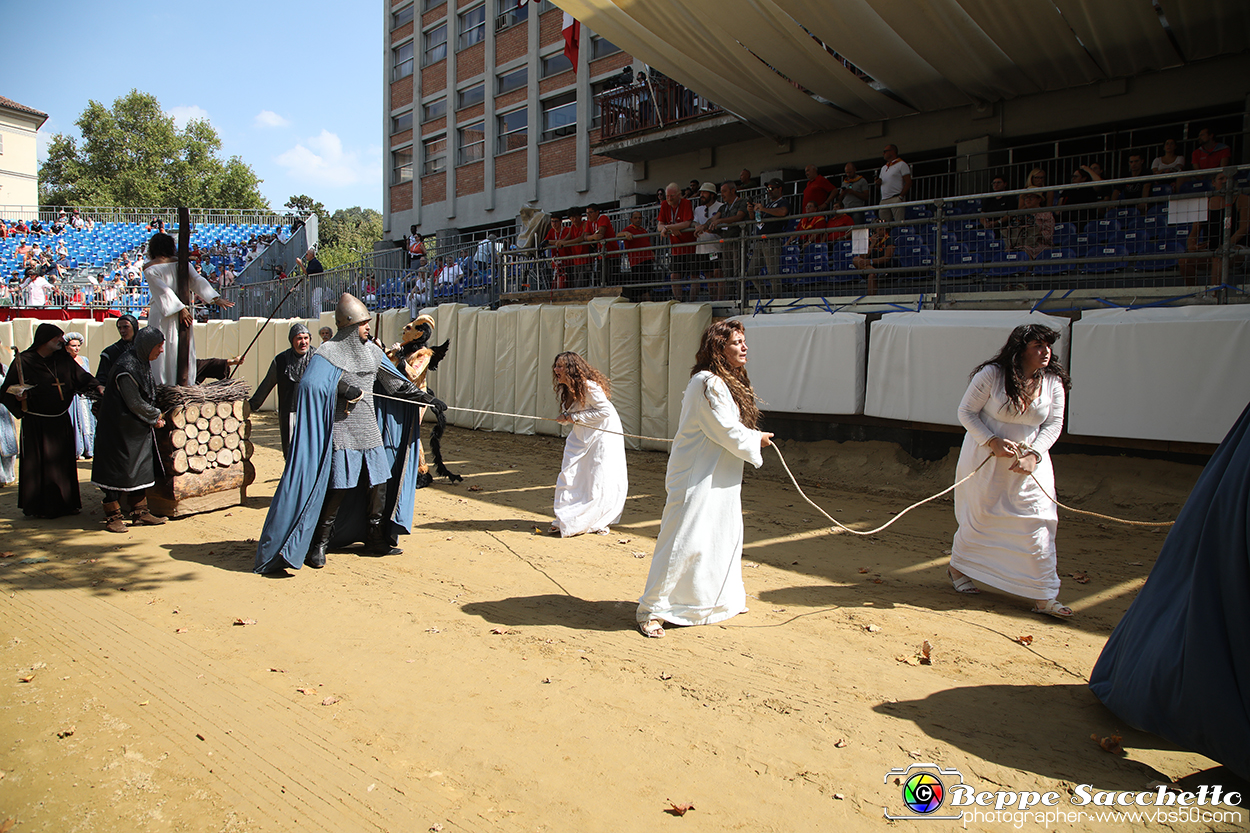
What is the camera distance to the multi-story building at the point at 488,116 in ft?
81.5

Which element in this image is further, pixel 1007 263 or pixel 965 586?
pixel 1007 263

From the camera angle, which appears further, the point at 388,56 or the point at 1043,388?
the point at 388,56

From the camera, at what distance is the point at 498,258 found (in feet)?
52.8

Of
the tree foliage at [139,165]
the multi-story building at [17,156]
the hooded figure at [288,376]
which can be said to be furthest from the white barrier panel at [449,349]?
the tree foliage at [139,165]

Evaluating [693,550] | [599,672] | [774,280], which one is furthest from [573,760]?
[774,280]

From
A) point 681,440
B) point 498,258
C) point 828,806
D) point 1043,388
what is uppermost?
point 498,258

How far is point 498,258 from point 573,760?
13.8 m

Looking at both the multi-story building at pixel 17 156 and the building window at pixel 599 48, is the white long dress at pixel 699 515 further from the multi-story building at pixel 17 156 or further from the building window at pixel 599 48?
the multi-story building at pixel 17 156

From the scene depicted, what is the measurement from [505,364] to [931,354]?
8.48 m

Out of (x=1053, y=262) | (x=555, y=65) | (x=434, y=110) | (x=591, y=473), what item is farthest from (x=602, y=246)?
(x=434, y=110)

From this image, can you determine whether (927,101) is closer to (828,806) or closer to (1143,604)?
(1143,604)

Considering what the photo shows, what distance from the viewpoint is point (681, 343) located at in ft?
38.0

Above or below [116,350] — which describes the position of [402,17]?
above

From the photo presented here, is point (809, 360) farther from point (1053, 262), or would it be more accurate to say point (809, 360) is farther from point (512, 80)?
point (512, 80)
